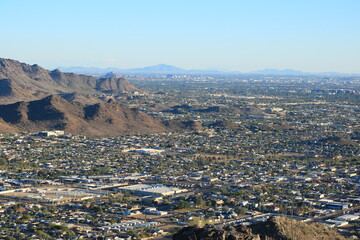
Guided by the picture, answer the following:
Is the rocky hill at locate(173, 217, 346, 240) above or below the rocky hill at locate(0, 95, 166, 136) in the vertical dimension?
above

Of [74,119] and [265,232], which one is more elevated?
[265,232]

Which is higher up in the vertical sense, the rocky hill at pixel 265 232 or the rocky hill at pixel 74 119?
the rocky hill at pixel 265 232

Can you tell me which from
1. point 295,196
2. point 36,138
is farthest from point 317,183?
point 36,138

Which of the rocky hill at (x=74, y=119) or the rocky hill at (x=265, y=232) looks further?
the rocky hill at (x=74, y=119)

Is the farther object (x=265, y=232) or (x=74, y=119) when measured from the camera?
(x=74, y=119)

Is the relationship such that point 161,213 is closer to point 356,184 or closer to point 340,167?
point 356,184
